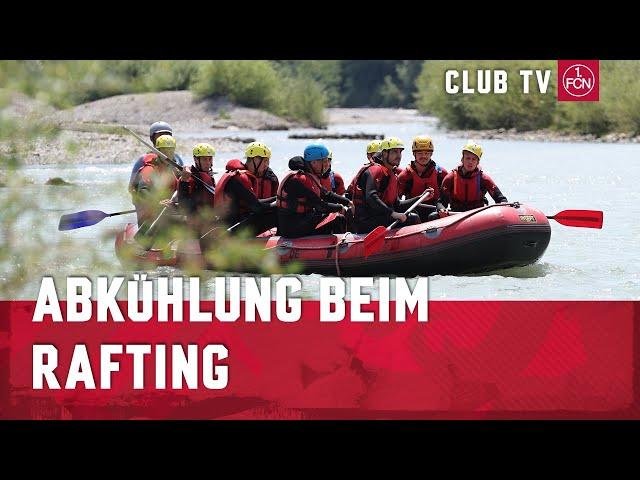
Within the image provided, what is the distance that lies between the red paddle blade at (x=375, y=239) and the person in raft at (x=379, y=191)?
15 cm

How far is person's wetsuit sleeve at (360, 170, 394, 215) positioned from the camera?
28.6ft

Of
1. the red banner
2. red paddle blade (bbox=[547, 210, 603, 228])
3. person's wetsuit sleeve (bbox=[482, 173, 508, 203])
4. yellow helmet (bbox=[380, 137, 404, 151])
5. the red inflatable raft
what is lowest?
the red banner

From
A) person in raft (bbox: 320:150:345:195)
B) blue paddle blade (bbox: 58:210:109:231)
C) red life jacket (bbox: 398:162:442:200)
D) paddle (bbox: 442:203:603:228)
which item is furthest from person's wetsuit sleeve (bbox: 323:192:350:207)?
blue paddle blade (bbox: 58:210:109:231)

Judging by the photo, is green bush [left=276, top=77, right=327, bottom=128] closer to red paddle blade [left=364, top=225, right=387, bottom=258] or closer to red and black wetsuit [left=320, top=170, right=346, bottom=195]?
red and black wetsuit [left=320, top=170, right=346, bottom=195]

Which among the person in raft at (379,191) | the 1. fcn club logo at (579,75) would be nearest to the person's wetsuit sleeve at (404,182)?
the person in raft at (379,191)

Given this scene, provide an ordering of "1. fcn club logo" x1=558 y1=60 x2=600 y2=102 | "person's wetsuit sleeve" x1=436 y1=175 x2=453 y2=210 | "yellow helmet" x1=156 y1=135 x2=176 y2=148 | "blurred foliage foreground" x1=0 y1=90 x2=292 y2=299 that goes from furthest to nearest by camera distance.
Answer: "1. fcn club logo" x1=558 y1=60 x2=600 y2=102 < "yellow helmet" x1=156 y1=135 x2=176 y2=148 < "person's wetsuit sleeve" x1=436 y1=175 x2=453 y2=210 < "blurred foliage foreground" x1=0 y1=90 x2=292 y2=299

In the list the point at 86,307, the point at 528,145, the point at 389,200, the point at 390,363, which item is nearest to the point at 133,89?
the point at 86,307

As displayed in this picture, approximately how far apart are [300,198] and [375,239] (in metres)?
0.69

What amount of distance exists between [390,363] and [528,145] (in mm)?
24030

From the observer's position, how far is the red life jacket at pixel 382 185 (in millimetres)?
8742

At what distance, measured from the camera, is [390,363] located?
567 centimetres

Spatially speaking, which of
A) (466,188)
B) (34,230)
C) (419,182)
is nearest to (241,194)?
(419,182)

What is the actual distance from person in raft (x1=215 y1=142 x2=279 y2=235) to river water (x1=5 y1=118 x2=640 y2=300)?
70 centimetres

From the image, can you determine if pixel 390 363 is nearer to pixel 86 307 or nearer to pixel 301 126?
pixel 86 307
